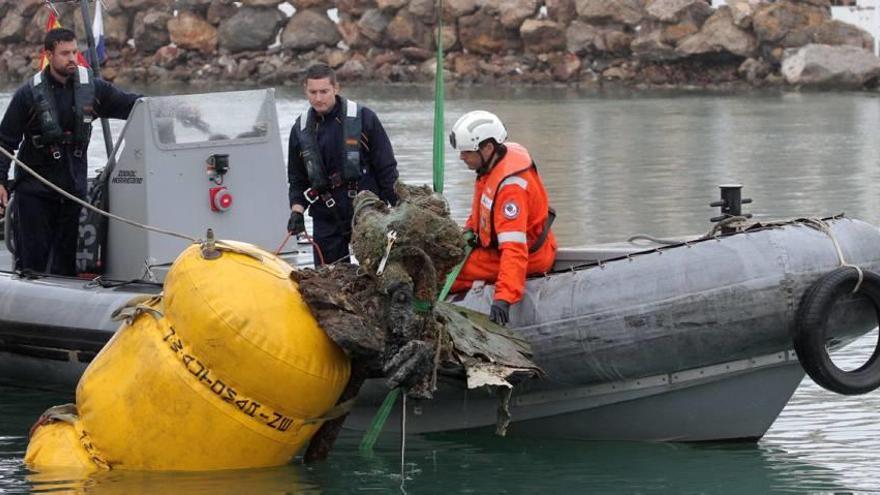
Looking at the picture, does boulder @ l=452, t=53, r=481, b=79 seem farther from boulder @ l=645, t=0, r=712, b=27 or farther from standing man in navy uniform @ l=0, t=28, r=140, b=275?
standing man in navy uniform @ l=0, t=28, r=140, b=275

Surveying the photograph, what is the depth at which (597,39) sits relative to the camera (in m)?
34.2

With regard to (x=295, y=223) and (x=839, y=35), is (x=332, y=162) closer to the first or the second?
(x=295, y=223)

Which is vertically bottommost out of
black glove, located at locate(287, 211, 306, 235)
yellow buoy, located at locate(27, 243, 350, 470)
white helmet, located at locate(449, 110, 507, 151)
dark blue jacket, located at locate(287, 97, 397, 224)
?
yellow buoy, located at locate(27, 243, 350, 470)

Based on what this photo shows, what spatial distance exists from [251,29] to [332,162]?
3037 centimetres

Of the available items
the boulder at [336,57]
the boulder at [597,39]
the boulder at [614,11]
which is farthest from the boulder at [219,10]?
the boulder at [614,11]

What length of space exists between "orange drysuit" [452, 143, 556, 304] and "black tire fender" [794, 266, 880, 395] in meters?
1.17

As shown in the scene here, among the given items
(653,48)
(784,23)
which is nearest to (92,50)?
(653,48)

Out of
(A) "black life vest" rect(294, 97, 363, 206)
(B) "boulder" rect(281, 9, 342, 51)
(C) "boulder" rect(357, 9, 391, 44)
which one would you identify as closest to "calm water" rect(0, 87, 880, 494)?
(A) "black life vest" rect(294, 97, 363, 206)

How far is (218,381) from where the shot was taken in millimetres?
6414

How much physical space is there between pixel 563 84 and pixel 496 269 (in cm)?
2739

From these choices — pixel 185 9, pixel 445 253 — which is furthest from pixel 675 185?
pixel 185 9

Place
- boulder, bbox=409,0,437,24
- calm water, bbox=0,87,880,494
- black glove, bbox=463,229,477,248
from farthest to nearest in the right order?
boulder, bbox=409,0,437,24 → black glove, bbox=463,229,477,248 → calm water, bbox=0,87,880,494

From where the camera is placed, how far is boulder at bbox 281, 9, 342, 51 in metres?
37.2

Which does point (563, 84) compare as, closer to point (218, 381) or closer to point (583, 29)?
point (583, 29)
